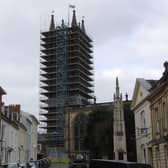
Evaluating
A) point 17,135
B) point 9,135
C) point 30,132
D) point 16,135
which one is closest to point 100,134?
point 30,132

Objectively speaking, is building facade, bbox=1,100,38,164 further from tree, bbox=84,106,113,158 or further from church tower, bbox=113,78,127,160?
church tower, bbox=113,78,127,160

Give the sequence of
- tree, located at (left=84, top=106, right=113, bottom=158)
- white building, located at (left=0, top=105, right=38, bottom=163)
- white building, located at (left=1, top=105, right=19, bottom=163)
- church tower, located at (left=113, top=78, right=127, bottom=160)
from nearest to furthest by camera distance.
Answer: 1. church tower, located at (left=113, top=78, right=127, bottom=160)
2. white building, located at (left=1, top=105, right=19, bottom=163)
3. white building, located at (left=0, top=105, right=38, bottom=163)
4. tree, located at (left=84, top=106, right=113, bottom=158)

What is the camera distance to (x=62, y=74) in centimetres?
11669

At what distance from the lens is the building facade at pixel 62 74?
112 m

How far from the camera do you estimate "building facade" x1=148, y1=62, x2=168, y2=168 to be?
31598 mm

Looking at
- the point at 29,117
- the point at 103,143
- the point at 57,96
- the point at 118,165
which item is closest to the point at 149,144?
the point at 118,165

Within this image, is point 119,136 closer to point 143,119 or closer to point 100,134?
point 143,119

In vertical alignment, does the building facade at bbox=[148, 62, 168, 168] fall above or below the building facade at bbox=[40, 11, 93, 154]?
below

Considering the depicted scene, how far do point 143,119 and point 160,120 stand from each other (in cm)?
772

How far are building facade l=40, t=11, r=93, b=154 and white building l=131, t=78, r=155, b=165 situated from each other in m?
64.3

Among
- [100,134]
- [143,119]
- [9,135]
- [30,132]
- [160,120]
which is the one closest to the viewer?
[160,120]

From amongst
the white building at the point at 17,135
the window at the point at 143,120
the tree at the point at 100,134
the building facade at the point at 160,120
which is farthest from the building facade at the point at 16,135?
the building facade at the point at 160,120

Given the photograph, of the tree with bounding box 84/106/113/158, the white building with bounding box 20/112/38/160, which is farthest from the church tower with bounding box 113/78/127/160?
the white building with bounding box 20/112/38/160

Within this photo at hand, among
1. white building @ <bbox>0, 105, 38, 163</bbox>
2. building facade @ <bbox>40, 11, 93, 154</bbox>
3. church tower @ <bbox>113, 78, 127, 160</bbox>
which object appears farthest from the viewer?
building facade @ <bbox>40, 11, 93, 154</bbox>
